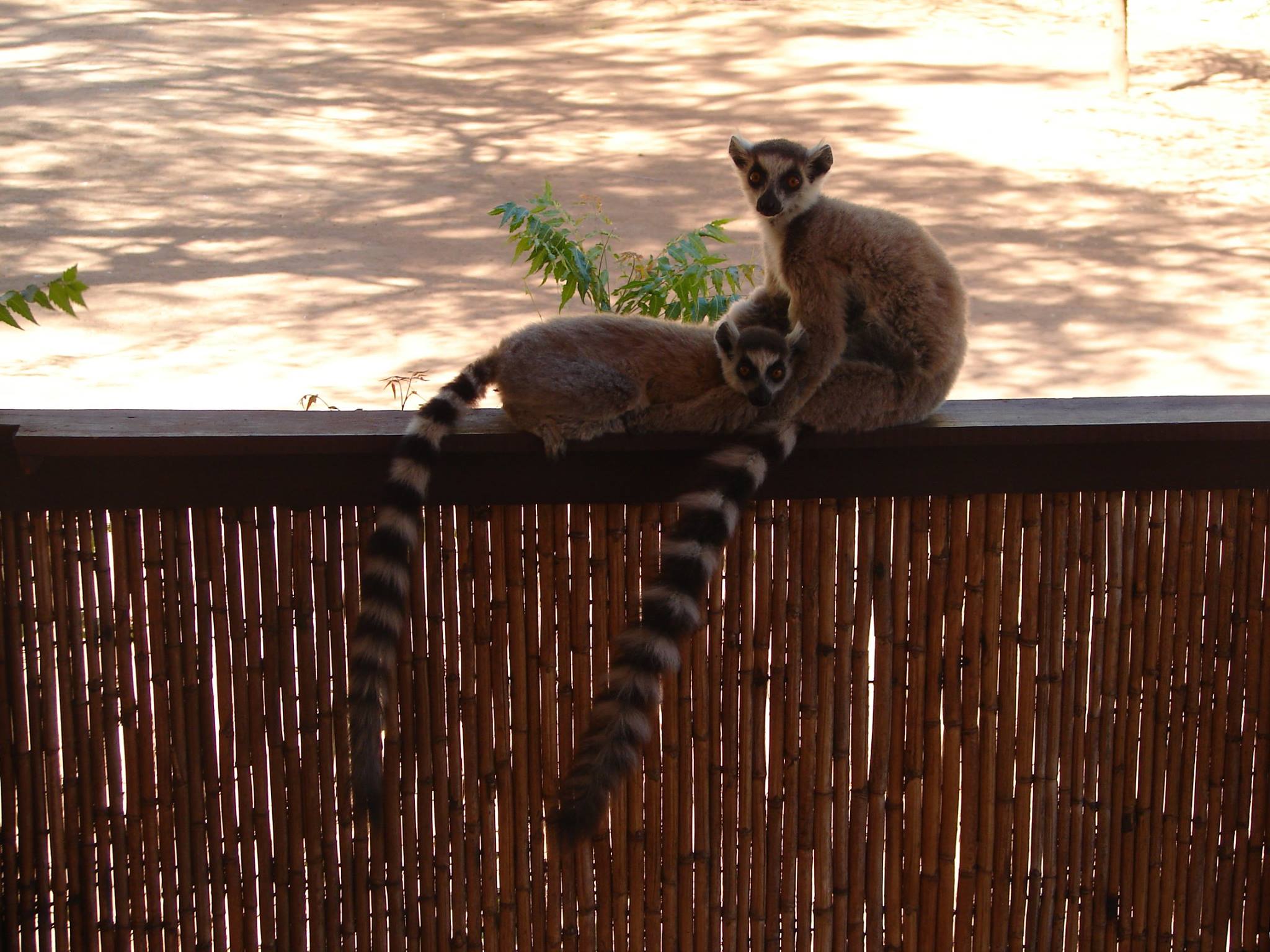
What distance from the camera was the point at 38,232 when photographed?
11.8m

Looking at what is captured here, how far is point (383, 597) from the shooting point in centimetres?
260

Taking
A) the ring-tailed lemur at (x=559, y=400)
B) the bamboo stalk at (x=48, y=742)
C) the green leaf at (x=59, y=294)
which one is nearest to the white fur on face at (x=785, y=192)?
the ring-tailed lemur at (x=559, y=400)

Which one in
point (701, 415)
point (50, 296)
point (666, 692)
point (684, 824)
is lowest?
point (684, 824)

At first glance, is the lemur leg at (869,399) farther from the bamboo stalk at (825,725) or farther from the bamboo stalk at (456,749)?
the bamboo stalk at (456,749)

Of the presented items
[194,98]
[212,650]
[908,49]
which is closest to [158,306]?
[194,98]

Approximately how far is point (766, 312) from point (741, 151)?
1.57ft

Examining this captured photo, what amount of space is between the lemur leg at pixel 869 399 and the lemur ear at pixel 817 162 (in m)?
0.63

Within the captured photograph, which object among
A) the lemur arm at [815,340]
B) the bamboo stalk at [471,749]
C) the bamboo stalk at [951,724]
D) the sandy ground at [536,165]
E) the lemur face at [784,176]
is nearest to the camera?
the bamboo stalk at [471,749]

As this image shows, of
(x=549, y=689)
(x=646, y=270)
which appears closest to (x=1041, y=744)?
(x=549, y=689)

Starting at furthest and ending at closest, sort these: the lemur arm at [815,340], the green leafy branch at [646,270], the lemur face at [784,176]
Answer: the green leafy branch at [646,270] → the lemur face at [784,176] → the lemur arm at [815,340]

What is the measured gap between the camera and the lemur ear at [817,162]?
11.5ft

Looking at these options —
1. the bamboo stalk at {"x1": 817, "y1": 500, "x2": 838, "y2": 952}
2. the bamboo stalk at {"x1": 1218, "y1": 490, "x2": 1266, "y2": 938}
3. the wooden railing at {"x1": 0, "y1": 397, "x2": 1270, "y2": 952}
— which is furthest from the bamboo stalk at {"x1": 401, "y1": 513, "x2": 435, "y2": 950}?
the bamboo stalk at {"x1": 1218, "y1": 490, "x2": 1266, "y2": 938}

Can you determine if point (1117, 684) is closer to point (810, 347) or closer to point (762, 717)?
point (762, 717)

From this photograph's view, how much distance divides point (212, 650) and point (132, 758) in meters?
0.29
